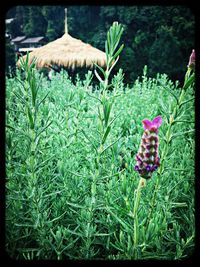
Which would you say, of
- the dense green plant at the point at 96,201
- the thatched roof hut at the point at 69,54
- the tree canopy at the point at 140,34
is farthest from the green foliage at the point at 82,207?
the thatched roof hut at the point at 69,54

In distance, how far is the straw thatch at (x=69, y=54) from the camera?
372cm

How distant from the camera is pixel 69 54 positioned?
4.10 m

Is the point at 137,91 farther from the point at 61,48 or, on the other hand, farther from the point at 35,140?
the point at 35,140

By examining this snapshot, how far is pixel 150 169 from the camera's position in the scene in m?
0.66

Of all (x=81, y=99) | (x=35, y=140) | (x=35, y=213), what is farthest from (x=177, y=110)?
(x=81, y=99)

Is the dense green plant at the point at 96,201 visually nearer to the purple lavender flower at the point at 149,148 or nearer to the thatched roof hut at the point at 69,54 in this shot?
the purple lavender flower at the point at 149,148

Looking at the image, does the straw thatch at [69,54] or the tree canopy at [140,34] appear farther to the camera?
the straw thatch at [69,54]

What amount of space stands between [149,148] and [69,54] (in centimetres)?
371

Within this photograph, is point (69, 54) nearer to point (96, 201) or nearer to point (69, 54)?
point (69, 54)

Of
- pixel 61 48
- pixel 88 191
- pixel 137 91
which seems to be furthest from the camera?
pixel 61 48

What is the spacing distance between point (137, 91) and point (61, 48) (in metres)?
1.68

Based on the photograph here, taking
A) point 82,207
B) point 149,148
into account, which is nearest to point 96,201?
point 82,207

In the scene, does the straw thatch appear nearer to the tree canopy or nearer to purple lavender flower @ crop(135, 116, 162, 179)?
the tree canopy

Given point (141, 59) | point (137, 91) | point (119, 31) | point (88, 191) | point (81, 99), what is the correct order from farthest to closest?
point (141, 59) → point (137, 91) → point (81, 99) → point (88, 191) → point (119, 31)
